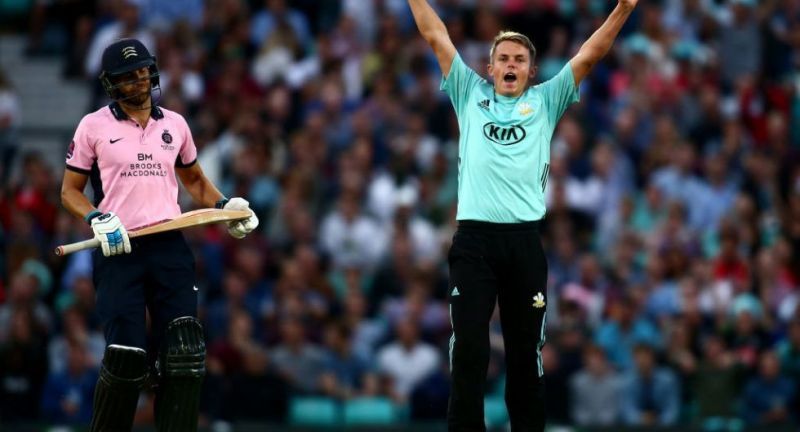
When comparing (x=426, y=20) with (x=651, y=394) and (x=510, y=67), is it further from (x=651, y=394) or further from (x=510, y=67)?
(x=651, y=394)

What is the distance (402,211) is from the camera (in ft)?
57.4

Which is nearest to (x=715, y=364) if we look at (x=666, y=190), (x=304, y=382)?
(x=666, y=190)

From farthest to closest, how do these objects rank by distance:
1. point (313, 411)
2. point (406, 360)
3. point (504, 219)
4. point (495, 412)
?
point (406, 360) < point (313, 411) < point (495, 412) < point (504, 219)

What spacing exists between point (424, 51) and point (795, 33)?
496 centimetres

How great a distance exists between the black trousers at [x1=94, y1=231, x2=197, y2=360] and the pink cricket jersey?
0.20 meters

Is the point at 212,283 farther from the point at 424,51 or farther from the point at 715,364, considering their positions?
the point at 715,364

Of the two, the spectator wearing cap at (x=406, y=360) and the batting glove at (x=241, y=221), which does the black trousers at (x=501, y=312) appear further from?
the spectator wearing cap at (x=406, y=360)

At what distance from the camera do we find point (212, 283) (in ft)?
56.1

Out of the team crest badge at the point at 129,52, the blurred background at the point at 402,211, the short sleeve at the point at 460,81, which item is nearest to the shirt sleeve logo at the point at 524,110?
the short sleeve at the point at 460,81

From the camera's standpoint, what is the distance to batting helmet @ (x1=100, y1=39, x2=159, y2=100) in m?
10.0

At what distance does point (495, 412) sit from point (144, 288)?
653cm

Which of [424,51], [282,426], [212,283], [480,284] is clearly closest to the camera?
[480,284]

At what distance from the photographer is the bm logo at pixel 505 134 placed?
33.0 feet

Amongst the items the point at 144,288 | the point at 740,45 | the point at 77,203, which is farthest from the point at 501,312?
the point at 740,45
